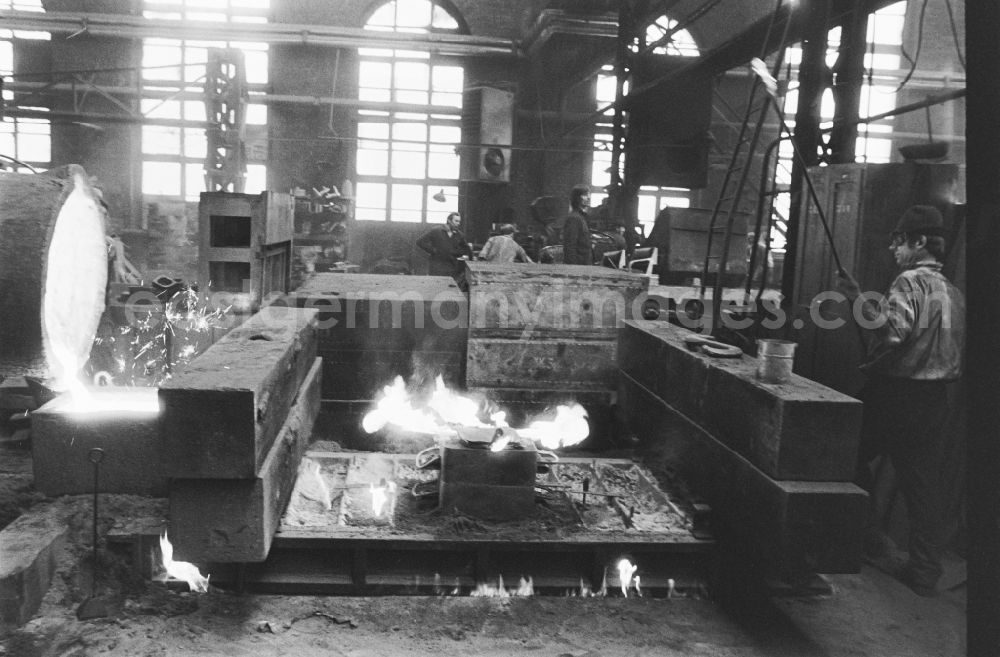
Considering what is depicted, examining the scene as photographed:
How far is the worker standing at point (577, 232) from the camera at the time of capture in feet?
33.3

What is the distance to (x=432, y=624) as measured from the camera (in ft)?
12.0

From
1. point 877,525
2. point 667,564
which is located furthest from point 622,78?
point 667,564

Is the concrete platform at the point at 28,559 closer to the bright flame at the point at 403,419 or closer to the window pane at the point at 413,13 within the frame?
the bright flame at the point at 403,419

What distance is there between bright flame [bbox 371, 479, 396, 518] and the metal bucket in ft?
7.00

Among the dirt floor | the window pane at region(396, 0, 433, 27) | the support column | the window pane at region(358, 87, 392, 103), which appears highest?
the window pane at region(396, 0, 433, 27)

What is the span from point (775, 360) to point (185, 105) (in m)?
17.7

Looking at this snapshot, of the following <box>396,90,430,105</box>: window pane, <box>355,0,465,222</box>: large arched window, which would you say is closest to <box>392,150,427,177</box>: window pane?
<box>355,0,465,222</box>: large arched window

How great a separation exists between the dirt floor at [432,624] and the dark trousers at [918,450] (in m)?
0.39

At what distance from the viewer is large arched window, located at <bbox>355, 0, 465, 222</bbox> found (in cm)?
1856

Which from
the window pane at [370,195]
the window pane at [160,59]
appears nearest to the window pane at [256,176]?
the window pane at [370,195]

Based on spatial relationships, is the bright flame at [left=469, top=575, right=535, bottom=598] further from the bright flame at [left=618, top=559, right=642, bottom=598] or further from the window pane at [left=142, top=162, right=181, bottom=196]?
the window pane at [left=142, top=162, right=181, bottom=196]

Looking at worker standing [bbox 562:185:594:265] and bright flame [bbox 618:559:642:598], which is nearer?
bright flame [bbox 618:559:642:598]

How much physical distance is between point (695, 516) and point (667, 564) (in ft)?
0.97

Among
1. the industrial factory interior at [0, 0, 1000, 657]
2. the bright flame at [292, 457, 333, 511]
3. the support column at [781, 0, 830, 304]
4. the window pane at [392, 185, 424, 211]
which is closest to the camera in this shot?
the industrial factory interior at [0, 0, 1000, 657]
